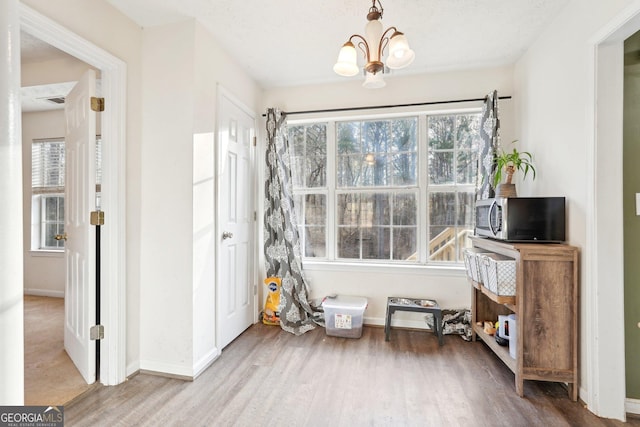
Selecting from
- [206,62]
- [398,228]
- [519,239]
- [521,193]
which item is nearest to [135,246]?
[206,62]

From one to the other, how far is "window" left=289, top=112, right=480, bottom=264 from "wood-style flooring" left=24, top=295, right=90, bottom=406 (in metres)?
2.12

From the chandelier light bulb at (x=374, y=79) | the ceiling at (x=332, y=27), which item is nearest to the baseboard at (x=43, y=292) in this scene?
the ceiling at (x=332, y=27)

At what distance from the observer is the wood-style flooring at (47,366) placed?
185 cm

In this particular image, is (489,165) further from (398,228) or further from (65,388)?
(65,388)

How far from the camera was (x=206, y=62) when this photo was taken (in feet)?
7.40

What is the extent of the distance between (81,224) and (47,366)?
1.11m

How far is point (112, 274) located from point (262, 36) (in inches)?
80.9

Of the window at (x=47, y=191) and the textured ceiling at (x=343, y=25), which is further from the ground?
the textured ceiling at (x=343, y=25)

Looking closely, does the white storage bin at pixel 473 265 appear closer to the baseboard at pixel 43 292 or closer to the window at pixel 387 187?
the window at pixel 387 187


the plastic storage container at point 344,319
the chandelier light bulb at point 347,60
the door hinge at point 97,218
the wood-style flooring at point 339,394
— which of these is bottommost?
the wood-style flooring at point 339,394

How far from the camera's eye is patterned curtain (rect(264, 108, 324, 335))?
120 inches

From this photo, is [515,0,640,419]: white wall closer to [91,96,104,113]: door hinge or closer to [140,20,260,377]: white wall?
[140,20,260,377]: white wall

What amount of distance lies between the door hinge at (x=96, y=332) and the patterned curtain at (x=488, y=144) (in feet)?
10.3

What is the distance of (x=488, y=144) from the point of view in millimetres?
2699
